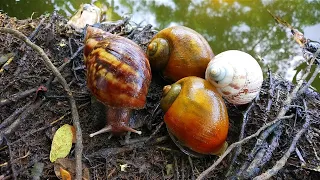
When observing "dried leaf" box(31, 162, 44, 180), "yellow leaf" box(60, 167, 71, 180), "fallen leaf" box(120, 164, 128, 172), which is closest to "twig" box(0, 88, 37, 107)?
"dried leaf" box(31, 162, 44, 180)

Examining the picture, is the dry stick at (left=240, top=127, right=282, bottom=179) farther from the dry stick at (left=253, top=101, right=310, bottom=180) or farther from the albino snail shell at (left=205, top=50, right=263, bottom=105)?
the albino snail shell at (left=205, top=50, right=263, bottom=105)

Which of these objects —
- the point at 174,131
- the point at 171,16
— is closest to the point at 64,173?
the point at 174,131

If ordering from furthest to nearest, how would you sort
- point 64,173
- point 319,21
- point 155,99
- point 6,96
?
point 319,21
point 155,99
point 6,96
point 64,173

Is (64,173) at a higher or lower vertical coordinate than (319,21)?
lower

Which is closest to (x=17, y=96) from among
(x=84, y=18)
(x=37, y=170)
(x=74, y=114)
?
(x=74, y=114)

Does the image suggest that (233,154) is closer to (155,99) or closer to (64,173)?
(155,99)

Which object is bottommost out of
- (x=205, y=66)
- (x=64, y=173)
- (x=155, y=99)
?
(x=64, y=173)

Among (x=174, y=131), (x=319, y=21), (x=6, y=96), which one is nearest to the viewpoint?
(x=174, y=131)
